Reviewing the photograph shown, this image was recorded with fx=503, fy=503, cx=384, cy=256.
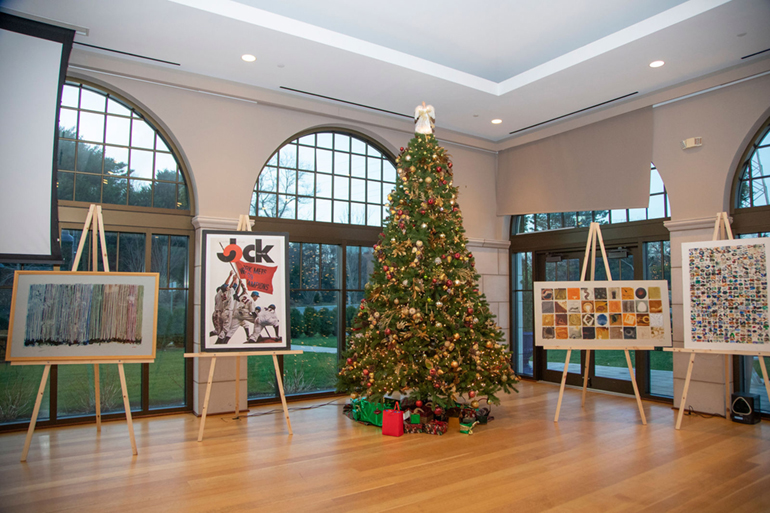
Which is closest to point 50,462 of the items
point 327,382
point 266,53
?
point 327,382

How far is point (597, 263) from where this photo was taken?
21.5 feet

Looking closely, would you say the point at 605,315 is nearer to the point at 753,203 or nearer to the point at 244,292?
the point at 753,203

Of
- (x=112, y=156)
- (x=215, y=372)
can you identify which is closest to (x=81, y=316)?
(x=215, y=372)

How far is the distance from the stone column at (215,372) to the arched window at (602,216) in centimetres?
431

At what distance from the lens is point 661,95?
547 cm

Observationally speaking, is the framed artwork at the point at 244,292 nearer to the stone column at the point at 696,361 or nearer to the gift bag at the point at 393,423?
the gift bag at the point at 393,423

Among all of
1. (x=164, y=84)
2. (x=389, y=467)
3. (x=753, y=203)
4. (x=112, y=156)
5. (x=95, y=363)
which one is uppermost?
(x=164, y=84)

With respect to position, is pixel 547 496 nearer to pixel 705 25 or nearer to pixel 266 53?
pixel 705 25

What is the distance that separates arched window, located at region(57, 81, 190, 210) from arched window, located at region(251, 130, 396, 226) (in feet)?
3.15

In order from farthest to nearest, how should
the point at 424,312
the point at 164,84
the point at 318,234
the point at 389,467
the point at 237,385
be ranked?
1. the point at 318,234
2. the point at 164,84
3. the point at 237,385
4. the point at 424,312
5. the point at 389,467

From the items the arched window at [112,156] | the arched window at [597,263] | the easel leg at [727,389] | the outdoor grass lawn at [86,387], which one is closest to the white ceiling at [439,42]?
the arched window at [112,156]

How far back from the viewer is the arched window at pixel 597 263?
5832 millimetres

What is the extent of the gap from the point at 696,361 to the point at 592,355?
1.35 meters

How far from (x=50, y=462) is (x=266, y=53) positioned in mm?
3754
